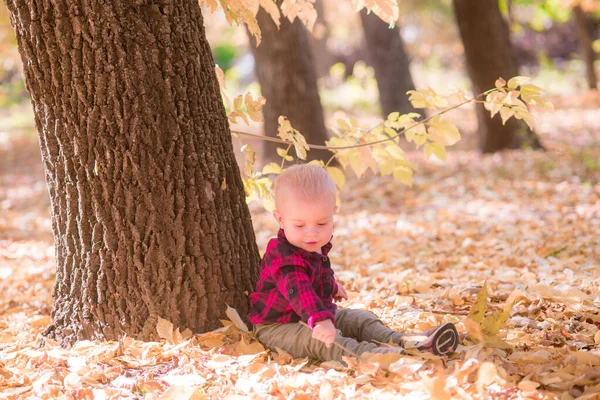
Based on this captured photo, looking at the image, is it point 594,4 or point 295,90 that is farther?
point 594,4

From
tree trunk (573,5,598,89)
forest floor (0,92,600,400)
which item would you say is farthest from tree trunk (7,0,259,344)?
tree trunk (573,5,598,89)

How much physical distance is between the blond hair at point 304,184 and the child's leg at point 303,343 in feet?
1.79

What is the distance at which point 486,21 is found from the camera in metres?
8.22

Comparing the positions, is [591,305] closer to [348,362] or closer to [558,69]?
[348,362]

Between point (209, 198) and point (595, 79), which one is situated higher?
point (595, 79)

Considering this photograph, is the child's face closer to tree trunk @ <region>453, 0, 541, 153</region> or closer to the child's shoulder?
the child's shoulder

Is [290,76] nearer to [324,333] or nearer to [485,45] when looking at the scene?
[485,45]

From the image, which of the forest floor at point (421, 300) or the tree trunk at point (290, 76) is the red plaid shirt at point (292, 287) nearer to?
the forest floor at point (421, 300)

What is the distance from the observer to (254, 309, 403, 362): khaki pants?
8.55 ft

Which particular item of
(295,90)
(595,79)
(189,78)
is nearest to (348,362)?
(189,78)

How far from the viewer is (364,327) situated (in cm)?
278

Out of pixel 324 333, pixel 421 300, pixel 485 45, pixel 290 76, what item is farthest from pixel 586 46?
pixel 324 333

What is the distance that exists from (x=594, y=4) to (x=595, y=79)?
4564 mm

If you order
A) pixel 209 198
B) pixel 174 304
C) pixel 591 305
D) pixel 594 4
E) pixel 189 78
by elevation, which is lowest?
pixel 591 305
